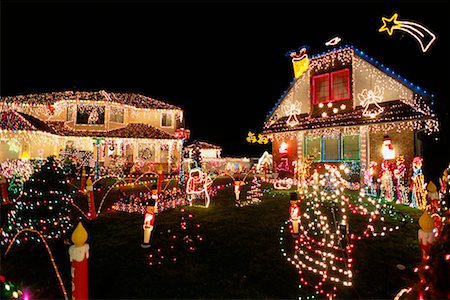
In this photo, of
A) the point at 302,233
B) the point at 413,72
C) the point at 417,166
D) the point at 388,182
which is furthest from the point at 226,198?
the point at 413,72

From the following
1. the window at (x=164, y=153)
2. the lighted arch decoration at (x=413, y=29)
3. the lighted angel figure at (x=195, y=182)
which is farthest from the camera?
the window at (x=164, y=153)

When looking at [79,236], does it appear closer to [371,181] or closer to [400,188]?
[400,188]

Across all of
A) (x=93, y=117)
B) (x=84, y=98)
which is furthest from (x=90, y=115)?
(x=84, y=98)

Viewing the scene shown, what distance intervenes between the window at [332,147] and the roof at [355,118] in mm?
1416

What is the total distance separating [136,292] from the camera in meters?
4.76

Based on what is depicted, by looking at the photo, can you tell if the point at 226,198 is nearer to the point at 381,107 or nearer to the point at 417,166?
the point at 417,166

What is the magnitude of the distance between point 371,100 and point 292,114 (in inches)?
178

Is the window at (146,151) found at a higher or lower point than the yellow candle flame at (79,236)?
higher

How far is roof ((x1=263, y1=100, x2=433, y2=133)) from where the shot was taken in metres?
12.1

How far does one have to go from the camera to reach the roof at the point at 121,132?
79.5 ft

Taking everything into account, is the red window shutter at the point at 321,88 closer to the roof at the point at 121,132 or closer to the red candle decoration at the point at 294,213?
the red candle decoration at the point at 294,213

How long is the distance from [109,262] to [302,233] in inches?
190

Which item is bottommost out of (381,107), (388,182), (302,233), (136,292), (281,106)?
(136,292)

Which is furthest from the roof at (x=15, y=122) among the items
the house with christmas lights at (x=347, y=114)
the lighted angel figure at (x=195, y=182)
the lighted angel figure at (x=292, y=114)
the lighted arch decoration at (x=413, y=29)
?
the lighted arch decoration at (x=413, y=29)
